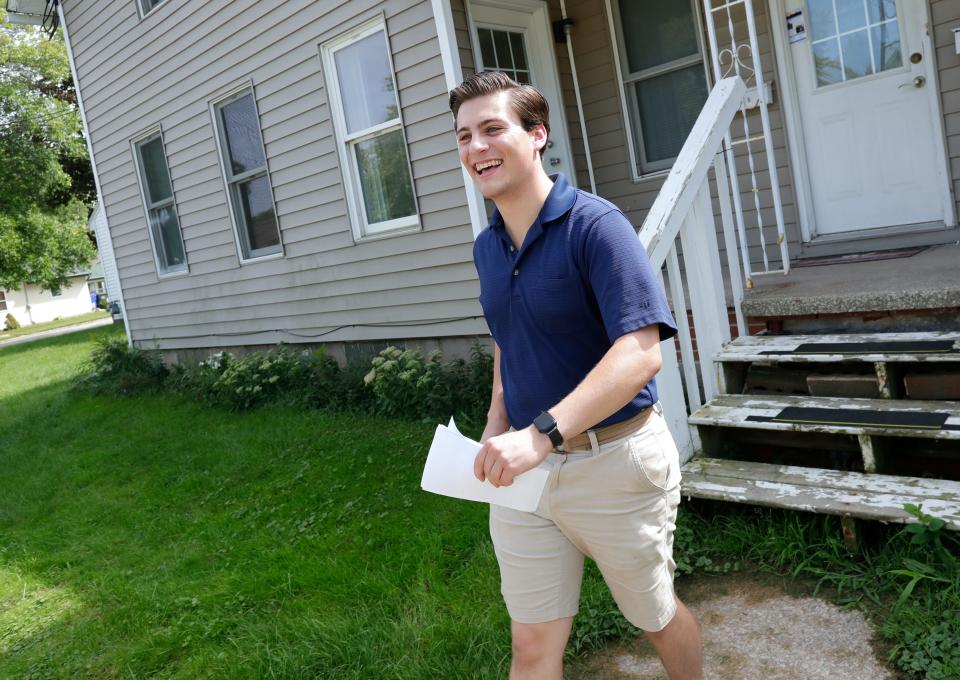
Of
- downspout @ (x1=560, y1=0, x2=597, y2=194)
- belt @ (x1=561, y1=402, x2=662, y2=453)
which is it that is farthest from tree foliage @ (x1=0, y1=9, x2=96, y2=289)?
belt @ (x1=561, y1=402, x2=662, y2=453)

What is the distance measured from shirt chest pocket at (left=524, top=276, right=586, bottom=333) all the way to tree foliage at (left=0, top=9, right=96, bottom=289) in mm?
24907

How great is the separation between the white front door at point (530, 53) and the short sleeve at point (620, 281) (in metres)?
4.52

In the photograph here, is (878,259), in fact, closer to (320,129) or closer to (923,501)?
(923,501)

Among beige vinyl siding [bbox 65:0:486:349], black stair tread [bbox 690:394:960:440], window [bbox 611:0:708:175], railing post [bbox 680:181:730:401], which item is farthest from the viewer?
beige vinyl siding [bbox 65:0:486:349]

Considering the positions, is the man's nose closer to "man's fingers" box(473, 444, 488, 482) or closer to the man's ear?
the man's ear

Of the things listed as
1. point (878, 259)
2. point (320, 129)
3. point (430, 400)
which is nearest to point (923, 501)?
point (878, 259)

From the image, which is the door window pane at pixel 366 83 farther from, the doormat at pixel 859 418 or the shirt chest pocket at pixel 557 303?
the shirt chest pocket at pixel 557 303

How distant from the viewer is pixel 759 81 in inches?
170

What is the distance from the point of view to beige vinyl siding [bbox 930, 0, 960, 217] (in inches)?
181

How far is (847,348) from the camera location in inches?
131

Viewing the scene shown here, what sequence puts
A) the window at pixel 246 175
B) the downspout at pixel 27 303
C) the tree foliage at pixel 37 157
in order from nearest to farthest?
the window at pixel 246 175 → the tree foliage at pixel 37 157 → the downspout at pixel 27 303

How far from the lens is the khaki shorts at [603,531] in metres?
1.82

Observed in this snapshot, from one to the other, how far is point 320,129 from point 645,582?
5696mm

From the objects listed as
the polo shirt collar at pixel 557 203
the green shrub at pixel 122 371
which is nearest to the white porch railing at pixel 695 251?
the polo shirt collar at pixel 557 203
